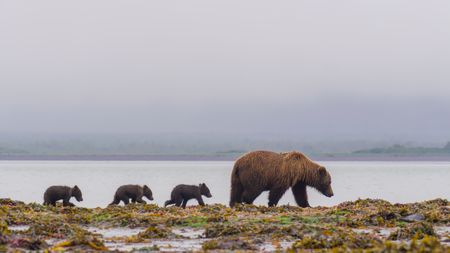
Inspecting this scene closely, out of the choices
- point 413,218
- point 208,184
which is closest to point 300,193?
point 413,218

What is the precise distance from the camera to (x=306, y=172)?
24266 mm

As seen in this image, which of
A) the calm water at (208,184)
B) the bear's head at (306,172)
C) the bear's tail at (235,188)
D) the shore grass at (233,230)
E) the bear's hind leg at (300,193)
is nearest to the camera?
the shore grass at (233,230)

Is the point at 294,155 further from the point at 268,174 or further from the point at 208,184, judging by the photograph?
the point at 208,184

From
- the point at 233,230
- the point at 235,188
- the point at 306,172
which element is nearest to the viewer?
the point at 233,230

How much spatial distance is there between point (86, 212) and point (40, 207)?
1833 millimetres

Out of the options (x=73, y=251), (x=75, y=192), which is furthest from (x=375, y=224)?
(x=75, y=192)

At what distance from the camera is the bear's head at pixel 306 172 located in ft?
77.7

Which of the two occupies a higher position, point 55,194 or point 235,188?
point 235,188

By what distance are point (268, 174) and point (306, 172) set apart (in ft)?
5.90

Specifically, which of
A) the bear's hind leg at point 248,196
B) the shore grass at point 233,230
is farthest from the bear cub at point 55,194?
the bear's hind leg at point 248,196

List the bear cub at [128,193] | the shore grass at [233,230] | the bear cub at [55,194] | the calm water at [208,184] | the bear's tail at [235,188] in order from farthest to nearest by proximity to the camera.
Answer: the calm water at [208,184] → the bear cub at [128,193] → the bear cub at [55,194] → the bear's tail at [235,188] → the shore grass at [233,230]

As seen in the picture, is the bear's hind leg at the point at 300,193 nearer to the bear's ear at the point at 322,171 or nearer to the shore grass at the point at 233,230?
the bear's ear at the point at 322,171

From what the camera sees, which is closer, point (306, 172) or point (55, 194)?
point (306, 172)

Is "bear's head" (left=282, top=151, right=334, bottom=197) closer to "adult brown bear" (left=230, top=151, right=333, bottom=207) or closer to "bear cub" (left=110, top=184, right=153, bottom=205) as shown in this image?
"adult brown bear" (left=230, top=151, right=333, bottom=207)
